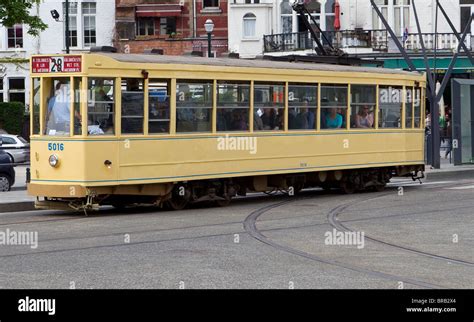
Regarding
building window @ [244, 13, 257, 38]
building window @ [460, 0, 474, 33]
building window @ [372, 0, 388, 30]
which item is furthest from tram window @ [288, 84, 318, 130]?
building window @ [244, 13, 257, 38]

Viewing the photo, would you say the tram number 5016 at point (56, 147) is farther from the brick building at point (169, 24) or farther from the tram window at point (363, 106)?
the brick building at point (169, 24)

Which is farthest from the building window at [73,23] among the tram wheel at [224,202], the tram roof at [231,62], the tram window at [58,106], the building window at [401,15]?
the tram window at [58,106]

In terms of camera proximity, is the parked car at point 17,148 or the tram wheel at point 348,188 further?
the parked car at point 17,148

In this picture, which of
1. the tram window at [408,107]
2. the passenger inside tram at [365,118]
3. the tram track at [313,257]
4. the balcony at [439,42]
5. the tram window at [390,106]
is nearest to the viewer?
the tram track at [313,257]

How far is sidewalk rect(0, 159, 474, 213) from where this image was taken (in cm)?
2217

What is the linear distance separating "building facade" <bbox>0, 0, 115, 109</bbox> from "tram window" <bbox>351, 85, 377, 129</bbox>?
32.9 metres

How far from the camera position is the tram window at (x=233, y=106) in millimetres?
22328

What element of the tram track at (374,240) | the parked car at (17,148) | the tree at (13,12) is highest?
the tree at (13,12)

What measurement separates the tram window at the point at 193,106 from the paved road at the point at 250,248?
1.61 metres

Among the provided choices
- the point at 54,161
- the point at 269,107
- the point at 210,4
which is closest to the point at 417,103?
the point at 269,107

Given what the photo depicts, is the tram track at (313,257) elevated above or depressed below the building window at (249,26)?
below

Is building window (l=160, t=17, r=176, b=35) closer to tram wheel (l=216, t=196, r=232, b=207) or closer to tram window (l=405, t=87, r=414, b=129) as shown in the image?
tram window (l=405, t=87, r=414, b=129)

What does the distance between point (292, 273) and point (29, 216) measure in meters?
8.81
